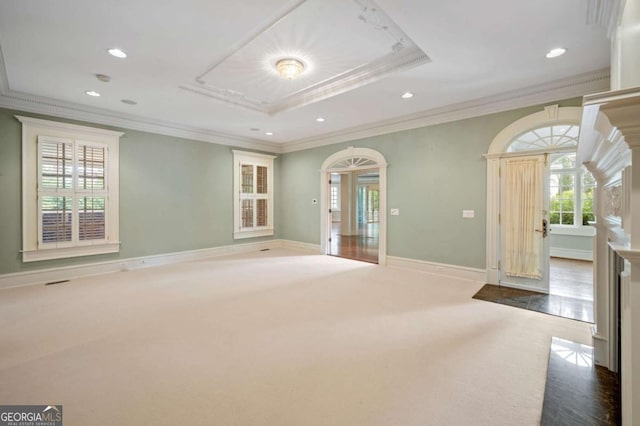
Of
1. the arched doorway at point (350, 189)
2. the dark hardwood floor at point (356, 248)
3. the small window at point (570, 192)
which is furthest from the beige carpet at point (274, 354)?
the small window at point (570, 192)

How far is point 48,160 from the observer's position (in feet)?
14.7

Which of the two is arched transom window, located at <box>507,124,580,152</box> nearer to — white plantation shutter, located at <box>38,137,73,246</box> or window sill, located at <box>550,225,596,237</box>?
window sill, located at <box>550,225,596,237</box>

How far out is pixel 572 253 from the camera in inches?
250

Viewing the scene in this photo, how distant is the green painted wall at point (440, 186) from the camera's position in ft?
14.7

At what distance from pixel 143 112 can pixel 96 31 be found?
2.62 m

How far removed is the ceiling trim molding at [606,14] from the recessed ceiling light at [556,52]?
42 centimetres

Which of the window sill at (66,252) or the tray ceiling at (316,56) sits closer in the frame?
the tray ceiling at (316,56)

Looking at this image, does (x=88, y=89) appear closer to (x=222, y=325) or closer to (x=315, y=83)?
(x=315, y=83)

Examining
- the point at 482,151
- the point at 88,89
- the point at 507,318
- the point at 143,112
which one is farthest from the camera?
the point at 143,112

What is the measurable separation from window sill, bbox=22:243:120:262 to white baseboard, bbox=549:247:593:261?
9.25 metres

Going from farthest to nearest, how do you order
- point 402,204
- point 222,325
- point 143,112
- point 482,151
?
point 402,204 → point 143,112 → point 482,151 → point 222,325

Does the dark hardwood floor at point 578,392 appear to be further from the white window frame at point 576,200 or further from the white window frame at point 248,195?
the white window frame at point 248,195

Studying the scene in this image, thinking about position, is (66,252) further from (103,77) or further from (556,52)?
(556,52)

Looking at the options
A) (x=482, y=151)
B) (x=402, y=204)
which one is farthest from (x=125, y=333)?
(x=482, y=151)
